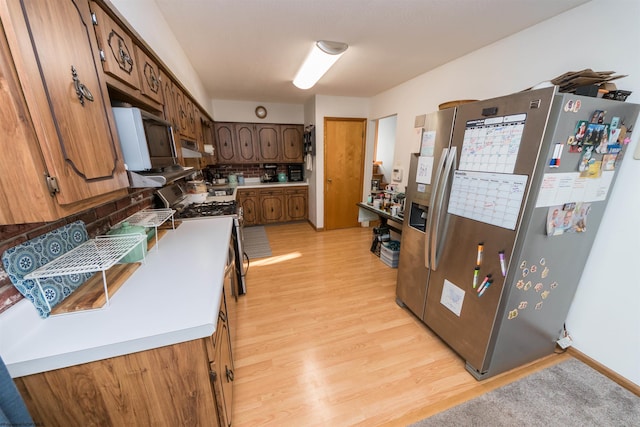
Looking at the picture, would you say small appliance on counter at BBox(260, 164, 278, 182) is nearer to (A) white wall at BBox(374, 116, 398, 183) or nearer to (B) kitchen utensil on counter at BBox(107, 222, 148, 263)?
(A) white wall at BBox(374, 116, 398, 183)

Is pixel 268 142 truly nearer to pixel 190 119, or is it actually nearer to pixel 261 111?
pixel 261 111

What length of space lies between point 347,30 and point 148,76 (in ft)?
4.98

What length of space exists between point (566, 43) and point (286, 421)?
123 inches

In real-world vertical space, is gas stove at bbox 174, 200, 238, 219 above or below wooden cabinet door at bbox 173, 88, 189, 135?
below

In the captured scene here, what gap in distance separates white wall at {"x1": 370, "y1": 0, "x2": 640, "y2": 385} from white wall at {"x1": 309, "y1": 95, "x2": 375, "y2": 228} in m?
2.38

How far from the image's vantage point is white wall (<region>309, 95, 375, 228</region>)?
3.92 meters

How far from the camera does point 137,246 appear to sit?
1265mm

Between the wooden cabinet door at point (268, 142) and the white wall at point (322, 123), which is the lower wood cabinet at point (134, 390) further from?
the wooden cabinet door at point (268, 142)

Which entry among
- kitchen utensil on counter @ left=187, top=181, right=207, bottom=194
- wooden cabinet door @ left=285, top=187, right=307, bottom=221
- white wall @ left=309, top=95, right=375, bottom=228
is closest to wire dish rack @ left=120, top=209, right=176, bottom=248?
kitchen utensil on counter @ left=187, top=181, right=207, bottom=194

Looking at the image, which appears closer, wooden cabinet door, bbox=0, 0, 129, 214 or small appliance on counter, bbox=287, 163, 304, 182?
wooden cabinet door, bbox=0, 0, 129, 214

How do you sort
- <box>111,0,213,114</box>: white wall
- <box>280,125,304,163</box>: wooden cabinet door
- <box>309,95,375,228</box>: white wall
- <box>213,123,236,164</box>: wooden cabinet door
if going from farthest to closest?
1. <box>280,125,304,163</box>: wooden cabinet door
2. <box>213,123,236,164</box>: wooden cabinet door
3. <box>309,95,375,228</box>: white wall
4. <box>111,0,213,114</box>: white wall

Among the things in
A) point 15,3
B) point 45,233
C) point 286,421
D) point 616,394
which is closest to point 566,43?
point 616,394

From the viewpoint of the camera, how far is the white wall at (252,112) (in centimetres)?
436

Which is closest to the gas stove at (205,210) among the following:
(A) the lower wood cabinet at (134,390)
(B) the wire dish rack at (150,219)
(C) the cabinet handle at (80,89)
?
(B) the wire dish rack at (150,219)
